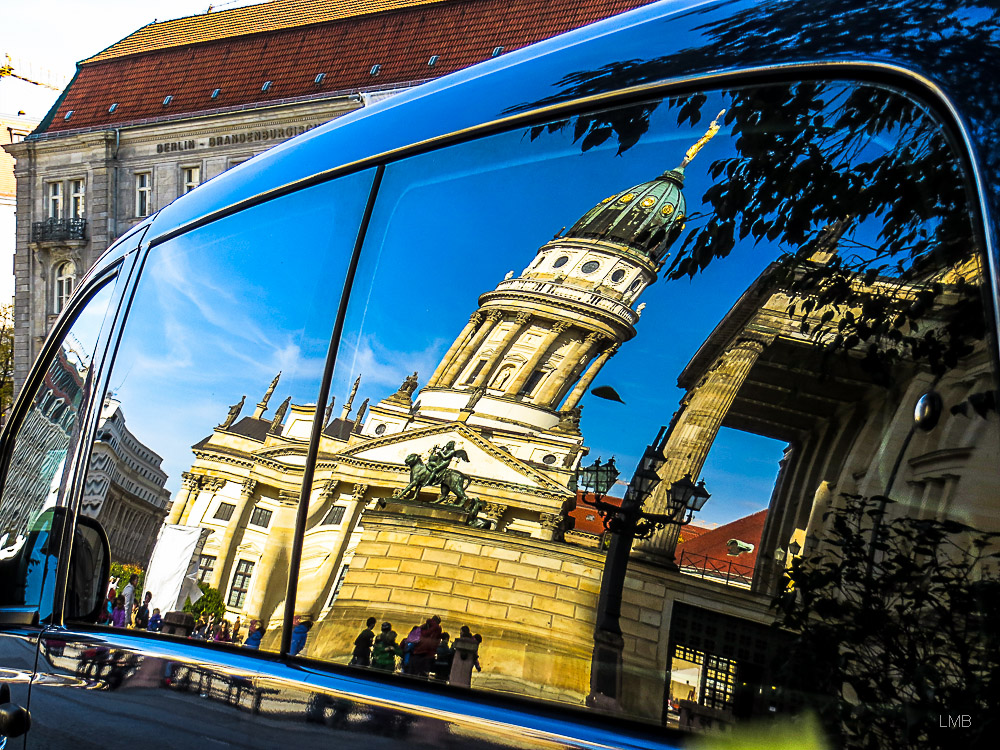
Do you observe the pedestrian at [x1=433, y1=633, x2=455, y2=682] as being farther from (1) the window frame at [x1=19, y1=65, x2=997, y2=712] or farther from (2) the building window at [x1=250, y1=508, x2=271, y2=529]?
(2) the building window at [x1=250, y1=508, x2=271, y2=529]

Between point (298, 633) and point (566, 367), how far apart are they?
687 millimetres

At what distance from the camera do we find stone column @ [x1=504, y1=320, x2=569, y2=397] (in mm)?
1548

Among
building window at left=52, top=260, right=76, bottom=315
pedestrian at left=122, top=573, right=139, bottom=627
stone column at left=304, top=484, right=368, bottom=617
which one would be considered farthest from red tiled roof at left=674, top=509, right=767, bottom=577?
building window at left=52, top=260, right=76, bottom=315

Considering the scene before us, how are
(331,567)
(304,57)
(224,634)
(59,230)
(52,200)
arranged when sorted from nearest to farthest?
(331,567), (224,634), (304,57), (59,230), (52,200)

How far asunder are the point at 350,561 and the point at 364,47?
32.6 metres

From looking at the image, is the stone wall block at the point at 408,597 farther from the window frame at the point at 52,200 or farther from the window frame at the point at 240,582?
the window frame at the point at 52,200

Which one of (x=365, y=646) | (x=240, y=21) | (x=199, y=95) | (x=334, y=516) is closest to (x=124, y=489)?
(x=334, y=516)

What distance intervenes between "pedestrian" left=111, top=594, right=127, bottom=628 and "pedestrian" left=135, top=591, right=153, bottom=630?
0.07m

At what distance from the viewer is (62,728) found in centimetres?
214

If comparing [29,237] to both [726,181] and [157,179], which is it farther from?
[726,181]

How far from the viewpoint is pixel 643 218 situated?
1438 mm

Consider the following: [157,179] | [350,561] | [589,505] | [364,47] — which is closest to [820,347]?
[589,505]

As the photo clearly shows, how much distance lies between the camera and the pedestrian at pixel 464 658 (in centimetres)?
146

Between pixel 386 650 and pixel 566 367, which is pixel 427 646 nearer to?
pixel 386 650
